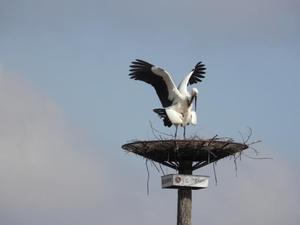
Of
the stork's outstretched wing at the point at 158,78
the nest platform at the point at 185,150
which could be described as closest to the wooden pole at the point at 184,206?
the nest platform at the point at 185,150

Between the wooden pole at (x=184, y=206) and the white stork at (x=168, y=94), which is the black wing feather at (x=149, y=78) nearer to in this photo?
the white stork at (x=168, y=94)

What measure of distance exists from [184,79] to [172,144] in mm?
4087

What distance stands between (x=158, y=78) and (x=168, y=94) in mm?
615

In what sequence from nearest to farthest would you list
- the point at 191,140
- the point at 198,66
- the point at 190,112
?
1. the point at 191,140
2. the point at 190,112
3. the point at 198,66

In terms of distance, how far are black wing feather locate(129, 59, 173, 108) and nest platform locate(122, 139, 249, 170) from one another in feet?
7.30

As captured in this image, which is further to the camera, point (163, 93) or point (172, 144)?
point (163, 93)

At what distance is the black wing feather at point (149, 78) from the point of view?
29.6 m

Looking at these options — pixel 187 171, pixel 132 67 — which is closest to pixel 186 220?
pixel 187 171

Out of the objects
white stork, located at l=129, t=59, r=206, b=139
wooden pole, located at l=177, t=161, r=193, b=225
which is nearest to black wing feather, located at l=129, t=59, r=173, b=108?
white stork, located at l=129, t=59, r=206, b=139

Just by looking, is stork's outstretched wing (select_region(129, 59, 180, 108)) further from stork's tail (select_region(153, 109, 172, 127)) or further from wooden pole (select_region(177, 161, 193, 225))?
wooden pole (select_region(177, 161, 193, 225))

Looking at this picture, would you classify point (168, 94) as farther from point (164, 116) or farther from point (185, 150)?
point (185, 150)

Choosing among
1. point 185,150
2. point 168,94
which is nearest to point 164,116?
point 168,94

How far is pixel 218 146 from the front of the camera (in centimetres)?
2719

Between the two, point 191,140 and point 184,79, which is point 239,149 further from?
point 184,79
